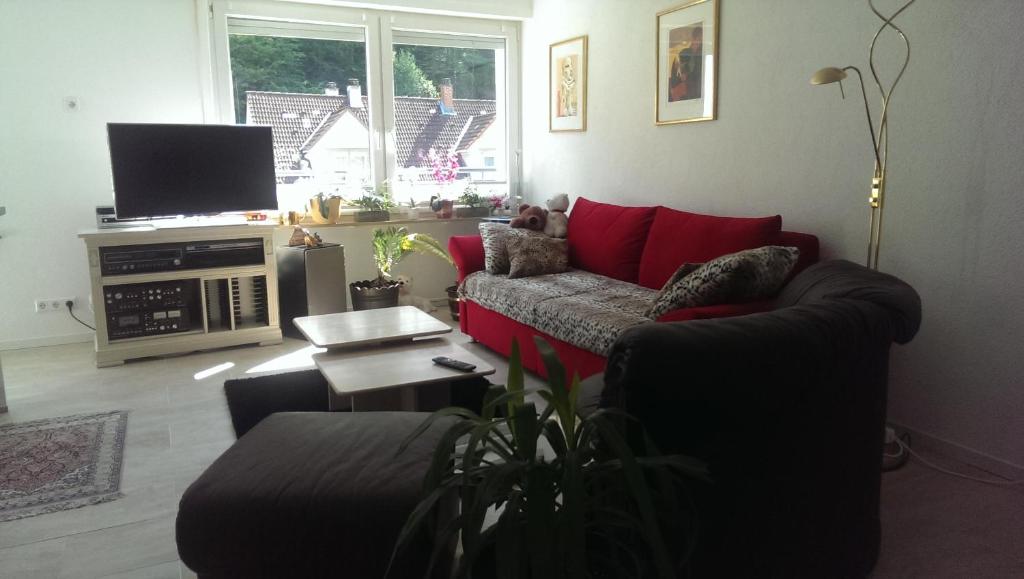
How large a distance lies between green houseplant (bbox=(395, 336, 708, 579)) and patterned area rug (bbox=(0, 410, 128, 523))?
68.9 inches

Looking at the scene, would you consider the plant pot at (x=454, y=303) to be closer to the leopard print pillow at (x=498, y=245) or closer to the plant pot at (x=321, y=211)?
the leopard print pillow at (x=498, y=245)

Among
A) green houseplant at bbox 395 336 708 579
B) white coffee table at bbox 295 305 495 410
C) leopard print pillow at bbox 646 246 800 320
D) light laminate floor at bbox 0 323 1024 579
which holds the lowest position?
light laminate floor at bbox 0 323 1024 579

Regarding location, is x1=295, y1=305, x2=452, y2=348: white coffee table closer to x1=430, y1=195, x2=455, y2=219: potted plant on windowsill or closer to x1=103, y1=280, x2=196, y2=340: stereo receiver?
x1=103, y1=280, x2=196, y2=340: stereo receiver

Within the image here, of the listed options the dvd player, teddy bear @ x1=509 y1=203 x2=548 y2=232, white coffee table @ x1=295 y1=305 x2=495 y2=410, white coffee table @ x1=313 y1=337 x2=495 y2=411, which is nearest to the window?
the dvd player

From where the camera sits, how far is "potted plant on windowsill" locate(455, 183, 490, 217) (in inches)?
213

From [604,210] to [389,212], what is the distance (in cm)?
174

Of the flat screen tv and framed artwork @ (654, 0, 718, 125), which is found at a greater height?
framed artwork @ (654, 0, 718, 125)

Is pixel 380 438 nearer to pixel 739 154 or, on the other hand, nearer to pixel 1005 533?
pixel 1005 533

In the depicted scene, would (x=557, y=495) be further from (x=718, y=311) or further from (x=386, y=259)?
(x=386, y=259)

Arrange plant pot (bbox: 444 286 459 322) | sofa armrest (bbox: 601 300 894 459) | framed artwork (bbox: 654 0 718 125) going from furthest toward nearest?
plant pot (bbox: 444 286 459 322), framed artwork (bbox: 654 0 718 125), sofa armrest (bbox: 601 300 894 459)

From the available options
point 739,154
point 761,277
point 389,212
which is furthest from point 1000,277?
point 389,212

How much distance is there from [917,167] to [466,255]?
2535mm

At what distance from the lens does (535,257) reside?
4.23m

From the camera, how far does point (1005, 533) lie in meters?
2.17
